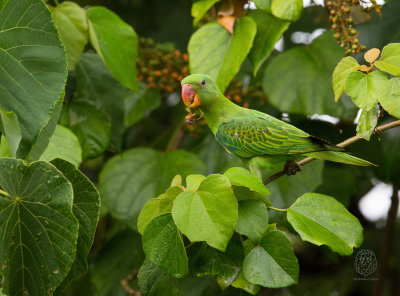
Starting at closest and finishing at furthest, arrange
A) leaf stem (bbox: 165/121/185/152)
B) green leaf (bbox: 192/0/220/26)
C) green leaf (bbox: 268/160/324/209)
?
green leaf (bbox: 192/0/220/26) → green leaf (bbox: 268/160/324/209) → leaf stem (bbox: 165/121/185/152)

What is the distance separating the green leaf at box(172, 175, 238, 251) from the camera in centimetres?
90

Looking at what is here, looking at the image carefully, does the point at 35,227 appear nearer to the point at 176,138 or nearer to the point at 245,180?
the point at 245,180

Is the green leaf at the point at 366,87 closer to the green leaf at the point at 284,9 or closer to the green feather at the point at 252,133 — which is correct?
the green feather at the point at 252,133

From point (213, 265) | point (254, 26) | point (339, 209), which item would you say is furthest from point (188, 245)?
point (254, 26)

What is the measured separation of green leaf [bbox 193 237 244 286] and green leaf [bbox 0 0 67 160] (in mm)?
373

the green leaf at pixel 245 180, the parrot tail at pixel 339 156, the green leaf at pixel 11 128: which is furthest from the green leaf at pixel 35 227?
the parrot tail at pixel 339 156

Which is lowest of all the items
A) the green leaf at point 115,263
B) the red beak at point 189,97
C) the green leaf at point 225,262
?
the green leaf at point 115,263

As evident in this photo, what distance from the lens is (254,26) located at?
4.48 feet

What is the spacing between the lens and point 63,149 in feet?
4.32

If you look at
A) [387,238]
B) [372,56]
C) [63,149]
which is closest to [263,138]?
[372,56]

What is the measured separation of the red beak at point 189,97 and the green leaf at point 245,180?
20 cm

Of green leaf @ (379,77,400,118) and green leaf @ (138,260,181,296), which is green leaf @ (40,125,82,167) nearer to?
green leaf @ (138,260,181,296)

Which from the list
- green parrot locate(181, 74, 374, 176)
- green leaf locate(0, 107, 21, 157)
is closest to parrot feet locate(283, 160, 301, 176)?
green parrot locate(181, 74, 374, 176)

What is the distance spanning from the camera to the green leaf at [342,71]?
102 centimetres
